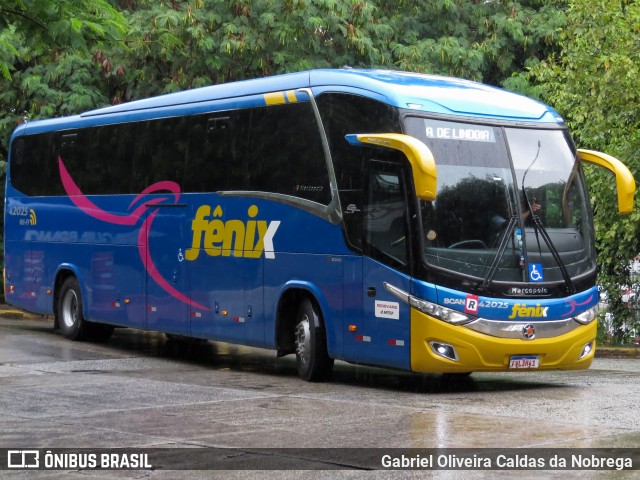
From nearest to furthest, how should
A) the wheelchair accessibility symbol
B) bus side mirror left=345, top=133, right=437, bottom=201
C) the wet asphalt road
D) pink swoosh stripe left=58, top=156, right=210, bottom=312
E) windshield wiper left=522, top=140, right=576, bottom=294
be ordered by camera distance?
1. the wet asphalt road
2. bus side mirror left=345, top=133, right=437, bottom=201
3. the wheelchair accessibility symbol
4. windshield wiper left=522, top=140, right=576, bottom=294
5. pink swoosh stripe left=58, top=156, right=210, bottom=312

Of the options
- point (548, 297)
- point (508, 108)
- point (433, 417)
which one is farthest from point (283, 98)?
point (433, 417)

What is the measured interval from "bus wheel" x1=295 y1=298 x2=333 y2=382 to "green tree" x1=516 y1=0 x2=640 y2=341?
7455 mm

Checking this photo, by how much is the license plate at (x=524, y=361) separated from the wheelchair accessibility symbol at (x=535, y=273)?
2.80ft

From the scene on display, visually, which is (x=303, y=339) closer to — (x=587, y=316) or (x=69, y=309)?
(x=587, y=316)

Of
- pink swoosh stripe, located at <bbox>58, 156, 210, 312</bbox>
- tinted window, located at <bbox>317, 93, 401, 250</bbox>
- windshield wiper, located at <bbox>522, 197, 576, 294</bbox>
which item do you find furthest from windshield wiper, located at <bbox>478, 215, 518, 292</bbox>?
pink swoosh stripe, located at <bbox>58, 156, 210, 312</bbox>

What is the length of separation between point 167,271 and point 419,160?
644 centimetres

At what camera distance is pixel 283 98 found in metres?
16.3

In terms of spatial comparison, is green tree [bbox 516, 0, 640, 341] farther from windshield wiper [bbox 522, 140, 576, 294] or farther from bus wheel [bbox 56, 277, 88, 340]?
bus wheel [bbox 56, 277, 88, 340]

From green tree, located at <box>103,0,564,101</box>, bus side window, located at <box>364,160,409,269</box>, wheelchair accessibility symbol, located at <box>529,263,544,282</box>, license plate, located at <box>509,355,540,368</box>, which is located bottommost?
license plate, located at <box>509,355,540,368</box>

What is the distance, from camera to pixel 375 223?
574 inches

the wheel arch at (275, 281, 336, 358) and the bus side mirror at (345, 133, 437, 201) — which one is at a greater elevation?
the bus side mirror at (345, 133, 437, 201)

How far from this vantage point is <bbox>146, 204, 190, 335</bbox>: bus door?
18453mm

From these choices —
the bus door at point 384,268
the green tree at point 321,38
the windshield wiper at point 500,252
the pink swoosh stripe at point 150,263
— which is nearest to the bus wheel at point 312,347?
the bus door at point 384,268

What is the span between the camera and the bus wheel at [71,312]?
851 inches
